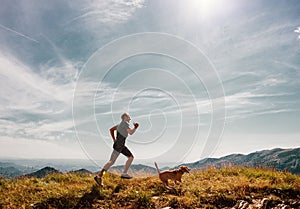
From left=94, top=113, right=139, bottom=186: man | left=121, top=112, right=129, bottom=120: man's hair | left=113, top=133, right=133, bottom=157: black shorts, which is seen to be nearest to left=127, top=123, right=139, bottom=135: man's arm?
left=94, top=113, right=139, bottom=186: man

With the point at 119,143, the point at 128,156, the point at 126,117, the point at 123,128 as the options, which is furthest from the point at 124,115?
the point at 128,156

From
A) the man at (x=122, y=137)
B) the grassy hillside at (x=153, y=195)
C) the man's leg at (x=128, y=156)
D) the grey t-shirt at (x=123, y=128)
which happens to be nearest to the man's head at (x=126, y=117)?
the man at (x=122, y=137)

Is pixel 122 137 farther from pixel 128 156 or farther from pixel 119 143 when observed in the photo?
pixel 128 156

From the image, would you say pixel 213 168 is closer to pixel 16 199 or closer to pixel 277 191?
pixel 277 191

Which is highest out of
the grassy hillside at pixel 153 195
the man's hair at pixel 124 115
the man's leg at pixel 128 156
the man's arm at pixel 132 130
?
the man's hair at pixel 124 115

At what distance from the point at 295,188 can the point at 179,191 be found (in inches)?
164

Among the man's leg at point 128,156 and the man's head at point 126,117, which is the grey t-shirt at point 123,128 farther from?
the man's leg at point 128,156

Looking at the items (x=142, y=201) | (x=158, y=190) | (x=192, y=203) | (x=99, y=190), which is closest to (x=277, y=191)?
(x=192, y=203)

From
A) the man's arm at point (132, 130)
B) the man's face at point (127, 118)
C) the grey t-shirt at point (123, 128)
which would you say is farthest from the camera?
the man's face at point (127, 118)

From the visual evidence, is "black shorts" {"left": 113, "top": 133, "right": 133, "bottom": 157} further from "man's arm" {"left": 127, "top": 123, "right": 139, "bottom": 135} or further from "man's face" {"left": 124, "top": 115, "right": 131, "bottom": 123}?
"man's face" {"left": 124, "top": 115, "right": 131, "bottom": 123}

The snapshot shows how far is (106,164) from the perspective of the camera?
10.3 meters

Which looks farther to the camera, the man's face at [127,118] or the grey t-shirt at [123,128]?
the man's face at [127,118]

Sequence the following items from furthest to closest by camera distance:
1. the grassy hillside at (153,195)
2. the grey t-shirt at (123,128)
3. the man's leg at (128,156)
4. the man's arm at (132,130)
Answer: the man's leg at (128,156)
the grey t-shirt at (123,128)
the man's arm at (132,130)
the grassy hillside at (153,195)

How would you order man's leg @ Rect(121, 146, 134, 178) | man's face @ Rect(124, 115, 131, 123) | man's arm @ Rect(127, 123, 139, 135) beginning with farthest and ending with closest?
man's leg @ Rect(121, 146, 134, 178) < man's face @ Rect(124, 115, 131, 123) < man's arm @ Rect(127, 123, 139, 135)
